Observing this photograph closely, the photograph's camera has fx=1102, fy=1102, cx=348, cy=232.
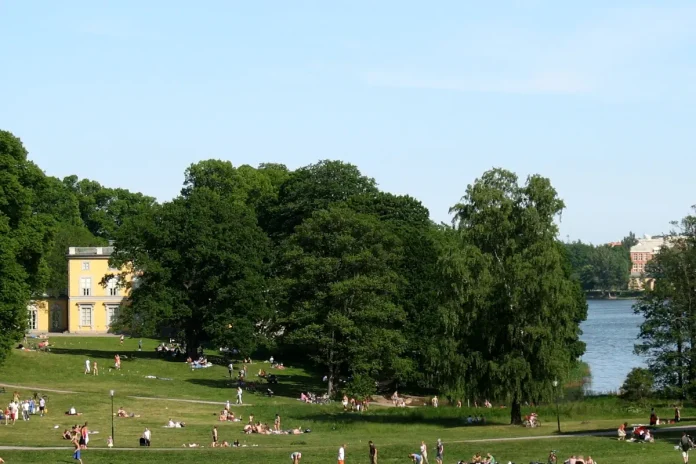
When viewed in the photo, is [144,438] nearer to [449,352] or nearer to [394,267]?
[449,352]

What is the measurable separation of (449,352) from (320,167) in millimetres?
63057

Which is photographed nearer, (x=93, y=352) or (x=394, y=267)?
(x=394, y=267)

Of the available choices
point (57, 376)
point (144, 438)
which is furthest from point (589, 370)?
point (144, 438)

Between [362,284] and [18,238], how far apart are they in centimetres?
2368

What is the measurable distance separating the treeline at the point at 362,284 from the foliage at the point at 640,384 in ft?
17.0

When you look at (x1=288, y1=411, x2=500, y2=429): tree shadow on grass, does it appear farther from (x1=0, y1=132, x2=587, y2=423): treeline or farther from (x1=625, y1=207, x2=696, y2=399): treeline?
(x1=625, y1=207, x2=696, y2=399): treeline

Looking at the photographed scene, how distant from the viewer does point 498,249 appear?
64.3 metres

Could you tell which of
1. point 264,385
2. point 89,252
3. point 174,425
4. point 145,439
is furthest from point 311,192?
point 145,439

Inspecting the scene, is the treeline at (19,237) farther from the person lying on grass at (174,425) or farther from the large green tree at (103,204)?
the large green tree at (103,204)

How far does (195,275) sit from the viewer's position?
3585 inches

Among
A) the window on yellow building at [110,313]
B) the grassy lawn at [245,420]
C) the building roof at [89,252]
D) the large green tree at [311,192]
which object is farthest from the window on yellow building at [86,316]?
the grassy lawn at [245,420]

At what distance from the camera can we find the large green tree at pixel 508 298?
203 feet

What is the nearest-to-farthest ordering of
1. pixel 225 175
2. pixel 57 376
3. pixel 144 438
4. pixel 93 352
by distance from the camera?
1. pixel 144 438
2. pixel 57 376
3. pixel 93 352
4. pixel 225 175

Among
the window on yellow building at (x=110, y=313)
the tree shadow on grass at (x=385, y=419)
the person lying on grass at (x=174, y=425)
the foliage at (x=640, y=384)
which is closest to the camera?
the person lying on grass at (x=174, y=425)
